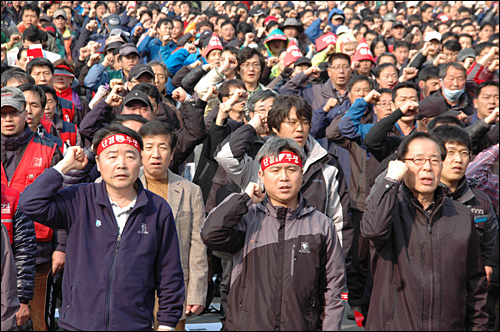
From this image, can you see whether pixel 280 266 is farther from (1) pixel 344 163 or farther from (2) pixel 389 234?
(1) pixel 344 163

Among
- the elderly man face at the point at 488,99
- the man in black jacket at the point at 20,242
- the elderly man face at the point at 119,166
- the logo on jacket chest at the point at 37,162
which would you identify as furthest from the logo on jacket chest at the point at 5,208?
the elderly man face at the point at 488,99

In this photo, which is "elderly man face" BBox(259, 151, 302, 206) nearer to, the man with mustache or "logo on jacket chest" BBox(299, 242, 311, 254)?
"logo on jacket chest" BBox(299, 242, 311, 254)

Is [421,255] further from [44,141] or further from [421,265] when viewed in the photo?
[44,141]

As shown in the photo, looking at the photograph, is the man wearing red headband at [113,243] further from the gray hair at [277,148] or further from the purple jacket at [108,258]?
the gray hair at [277,148]

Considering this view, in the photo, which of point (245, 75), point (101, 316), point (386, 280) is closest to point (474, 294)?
point (386, 280)

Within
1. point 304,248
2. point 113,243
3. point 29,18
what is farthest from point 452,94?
point 29,18

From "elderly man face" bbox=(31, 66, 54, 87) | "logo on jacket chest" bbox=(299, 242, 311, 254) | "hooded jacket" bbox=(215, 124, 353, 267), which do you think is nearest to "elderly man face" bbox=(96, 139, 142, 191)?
"logo on jacket chest" bbox=(299, 242, 311, 254)

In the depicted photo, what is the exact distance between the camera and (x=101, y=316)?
3732 millimetres

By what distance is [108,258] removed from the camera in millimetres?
3787

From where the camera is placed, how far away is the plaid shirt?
19.8 ft

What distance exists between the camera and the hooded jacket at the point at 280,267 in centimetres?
404

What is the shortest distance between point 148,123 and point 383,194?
1.99 meters

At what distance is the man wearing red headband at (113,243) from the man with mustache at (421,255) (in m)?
1.33

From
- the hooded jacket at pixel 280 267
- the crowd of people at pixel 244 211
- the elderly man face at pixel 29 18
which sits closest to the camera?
the crowd of people at pixel 244 211
